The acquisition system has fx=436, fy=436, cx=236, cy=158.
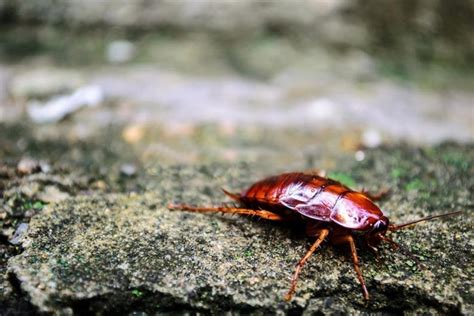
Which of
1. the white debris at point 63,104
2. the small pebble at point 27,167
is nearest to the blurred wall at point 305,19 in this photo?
the white debris at point 63,104

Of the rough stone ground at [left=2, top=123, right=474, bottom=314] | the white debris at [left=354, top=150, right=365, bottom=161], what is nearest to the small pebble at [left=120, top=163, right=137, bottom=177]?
the rough stone ground at [left=2, top=123, right=474, bottom=314]

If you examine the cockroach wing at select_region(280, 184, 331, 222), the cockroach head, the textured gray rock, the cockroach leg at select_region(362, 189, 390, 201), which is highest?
the cockroach wing at select_region(280, 184, 331, 222)

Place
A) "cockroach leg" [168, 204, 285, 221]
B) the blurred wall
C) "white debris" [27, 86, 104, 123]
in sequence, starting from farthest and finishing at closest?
the blurred wall, "white debris" [27, 86, 104, 123], "cockroach leg" [168, 204, 285, 221]

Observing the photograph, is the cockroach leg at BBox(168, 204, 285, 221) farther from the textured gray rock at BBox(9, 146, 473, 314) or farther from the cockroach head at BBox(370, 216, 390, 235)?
the cockroach head at BBox(370, 216, 390, 235)

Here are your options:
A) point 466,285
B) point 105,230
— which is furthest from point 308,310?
point 105,230

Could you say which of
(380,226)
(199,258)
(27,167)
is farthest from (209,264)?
(27,167)

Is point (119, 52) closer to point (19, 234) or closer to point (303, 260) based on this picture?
point (19, 234)
